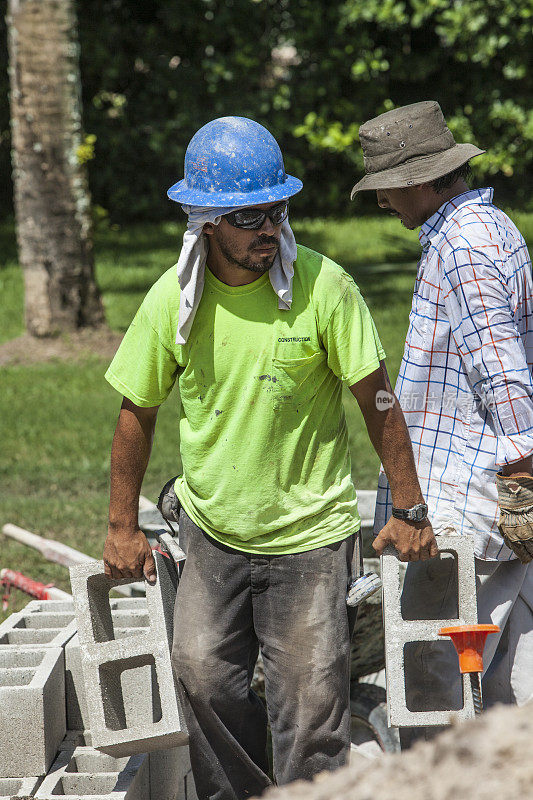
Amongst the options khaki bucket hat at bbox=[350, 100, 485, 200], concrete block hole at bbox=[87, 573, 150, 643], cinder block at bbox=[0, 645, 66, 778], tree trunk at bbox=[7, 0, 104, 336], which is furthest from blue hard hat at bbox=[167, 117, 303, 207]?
tree trunk at bbox=[7, 0, 104, 336]

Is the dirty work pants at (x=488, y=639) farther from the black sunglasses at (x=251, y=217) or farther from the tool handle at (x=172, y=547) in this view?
the black sunglasses at (x=251, y=217)

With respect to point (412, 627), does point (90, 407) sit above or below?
below

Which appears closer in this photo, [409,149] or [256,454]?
[256,454]

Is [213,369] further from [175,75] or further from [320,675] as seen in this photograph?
[175,75]

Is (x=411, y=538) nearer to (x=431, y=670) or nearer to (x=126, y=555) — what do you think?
(x=431, y=670)

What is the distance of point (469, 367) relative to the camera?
3.27 meters

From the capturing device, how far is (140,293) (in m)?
12.6

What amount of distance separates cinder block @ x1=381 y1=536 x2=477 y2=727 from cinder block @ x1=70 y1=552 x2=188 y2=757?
67 centimetres

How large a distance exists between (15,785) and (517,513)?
1.88 m

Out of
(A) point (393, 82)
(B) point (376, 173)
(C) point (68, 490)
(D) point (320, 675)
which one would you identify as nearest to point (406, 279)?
(A) point (393, 82)

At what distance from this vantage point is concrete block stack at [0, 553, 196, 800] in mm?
3105

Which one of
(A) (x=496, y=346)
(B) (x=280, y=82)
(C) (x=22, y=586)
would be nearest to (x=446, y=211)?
(A) (x=496, y=346)

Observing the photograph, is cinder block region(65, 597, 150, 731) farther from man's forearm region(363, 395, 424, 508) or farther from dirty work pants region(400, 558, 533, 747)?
man's forearm region(363, 395, 424, 508)

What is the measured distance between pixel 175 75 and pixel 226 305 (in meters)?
→ 14.2
